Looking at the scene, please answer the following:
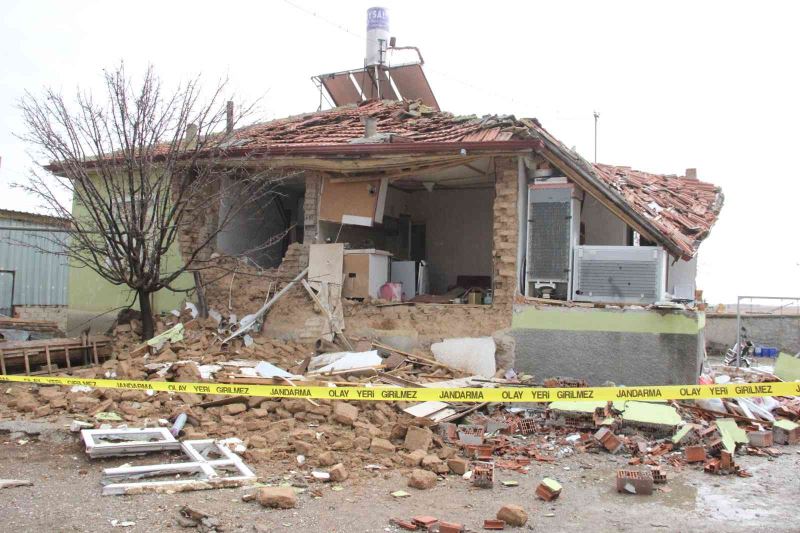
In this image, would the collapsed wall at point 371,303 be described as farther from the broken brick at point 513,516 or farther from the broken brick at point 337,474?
the broken brick at point 513,516

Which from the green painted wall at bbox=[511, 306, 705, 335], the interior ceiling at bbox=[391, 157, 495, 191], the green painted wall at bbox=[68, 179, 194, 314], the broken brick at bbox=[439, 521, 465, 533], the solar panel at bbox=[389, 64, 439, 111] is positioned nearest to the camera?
the broken brick at bbox=[439, 521, 465, 533]

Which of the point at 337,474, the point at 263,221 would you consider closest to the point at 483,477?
the point at 337,474

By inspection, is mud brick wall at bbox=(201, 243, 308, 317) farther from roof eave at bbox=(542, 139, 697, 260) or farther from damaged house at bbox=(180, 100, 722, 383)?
roof eave at bbox=(542, 139, 697, 260)

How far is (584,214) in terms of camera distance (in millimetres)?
11656

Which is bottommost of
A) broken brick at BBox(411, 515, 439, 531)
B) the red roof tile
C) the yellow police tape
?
broken brick at BBox(411, 515, 439, 531)

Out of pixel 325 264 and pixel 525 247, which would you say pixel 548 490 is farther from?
pixel 325 264

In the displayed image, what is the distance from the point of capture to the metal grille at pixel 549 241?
34.4ft

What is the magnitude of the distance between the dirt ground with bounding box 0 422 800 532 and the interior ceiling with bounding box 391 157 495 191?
19.7ft

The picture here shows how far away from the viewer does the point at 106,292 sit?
1341cm

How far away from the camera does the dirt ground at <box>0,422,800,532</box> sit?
16.4 feet

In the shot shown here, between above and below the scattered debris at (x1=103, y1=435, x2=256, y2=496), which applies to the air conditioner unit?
above

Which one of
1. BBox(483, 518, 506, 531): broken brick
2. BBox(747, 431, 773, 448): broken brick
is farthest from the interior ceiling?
BBox(483, 518, 506, 531): broken brick

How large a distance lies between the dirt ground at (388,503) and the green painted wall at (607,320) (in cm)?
291

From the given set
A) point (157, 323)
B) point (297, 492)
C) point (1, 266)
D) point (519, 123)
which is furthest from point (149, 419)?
point (1, 266)
